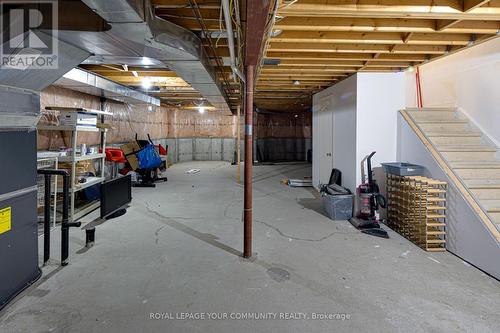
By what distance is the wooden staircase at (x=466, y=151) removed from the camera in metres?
3.34

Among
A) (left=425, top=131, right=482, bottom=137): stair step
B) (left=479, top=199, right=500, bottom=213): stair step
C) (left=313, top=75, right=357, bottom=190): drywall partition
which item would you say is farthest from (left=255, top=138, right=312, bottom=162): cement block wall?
(left=479, top=199, right=500, bottom=213): stair step

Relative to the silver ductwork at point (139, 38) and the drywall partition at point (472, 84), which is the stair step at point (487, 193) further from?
the silver ductwork at point (139, 38)

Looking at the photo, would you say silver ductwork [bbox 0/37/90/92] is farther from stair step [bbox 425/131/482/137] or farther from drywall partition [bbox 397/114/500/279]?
stair step [bbox 425/131/482/137]

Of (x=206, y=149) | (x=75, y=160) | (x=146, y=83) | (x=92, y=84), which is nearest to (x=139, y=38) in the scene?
(x=75, y=160)

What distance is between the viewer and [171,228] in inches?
167

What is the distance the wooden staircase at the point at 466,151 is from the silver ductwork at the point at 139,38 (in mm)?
3320

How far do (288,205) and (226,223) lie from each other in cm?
157

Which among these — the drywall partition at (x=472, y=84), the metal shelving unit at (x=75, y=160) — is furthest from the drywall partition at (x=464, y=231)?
the metal shelving unit at (x=75, y=160)

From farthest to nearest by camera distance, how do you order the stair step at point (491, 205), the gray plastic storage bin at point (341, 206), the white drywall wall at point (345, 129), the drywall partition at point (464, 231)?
1. the white drywall wall at point (345, 129)
2. the gray plastic storage bin at point (341, 206)
3. the stair step at point (491, 205)
4. the drywall partition at point (464, 231)

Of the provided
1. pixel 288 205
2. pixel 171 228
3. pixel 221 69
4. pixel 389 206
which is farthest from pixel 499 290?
pixel 221 69

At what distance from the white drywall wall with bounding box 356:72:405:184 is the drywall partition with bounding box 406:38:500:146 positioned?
76 centimetres

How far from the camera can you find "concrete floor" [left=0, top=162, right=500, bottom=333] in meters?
2.14

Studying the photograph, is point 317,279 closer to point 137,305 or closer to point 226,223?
point 137,305

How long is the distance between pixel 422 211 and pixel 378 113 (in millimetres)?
1777
